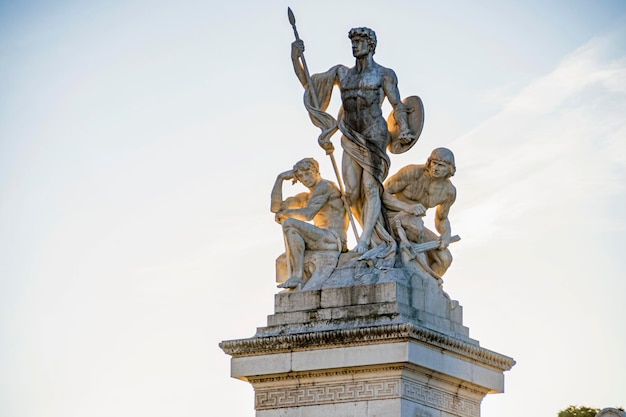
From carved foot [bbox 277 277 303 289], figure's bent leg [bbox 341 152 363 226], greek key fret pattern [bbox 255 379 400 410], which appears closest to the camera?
greek key fret pattern [bbox 255 379 400 410]

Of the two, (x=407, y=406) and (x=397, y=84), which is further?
(x=397, y=84)

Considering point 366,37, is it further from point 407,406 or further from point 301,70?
point 407,406

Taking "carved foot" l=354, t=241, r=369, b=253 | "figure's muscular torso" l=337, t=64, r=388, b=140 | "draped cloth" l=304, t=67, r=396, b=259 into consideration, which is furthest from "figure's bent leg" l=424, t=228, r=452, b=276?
"figure's muscular torso" l=337, t=64, r=388, b=140

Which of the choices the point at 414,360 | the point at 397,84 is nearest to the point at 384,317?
the point at 414,360

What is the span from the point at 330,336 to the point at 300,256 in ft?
5.33

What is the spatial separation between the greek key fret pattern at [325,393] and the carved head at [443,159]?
3331 millimetres

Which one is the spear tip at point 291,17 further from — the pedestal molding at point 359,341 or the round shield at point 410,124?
the pedestal molding at point 359,341

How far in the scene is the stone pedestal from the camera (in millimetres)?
25859

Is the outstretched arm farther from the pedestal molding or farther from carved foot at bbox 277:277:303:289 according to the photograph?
the pedestal molding

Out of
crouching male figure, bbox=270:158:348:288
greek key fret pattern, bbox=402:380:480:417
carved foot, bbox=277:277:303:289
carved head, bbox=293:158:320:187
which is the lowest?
greek key fret pattern, bbox=402:380:480:417

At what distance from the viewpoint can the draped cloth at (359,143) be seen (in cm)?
2725

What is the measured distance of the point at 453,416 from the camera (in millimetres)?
26781

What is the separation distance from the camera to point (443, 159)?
27375 mm

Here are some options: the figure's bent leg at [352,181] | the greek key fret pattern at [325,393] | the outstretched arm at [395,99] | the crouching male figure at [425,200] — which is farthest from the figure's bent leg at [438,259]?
the greek key fret pattern at [325,393]
